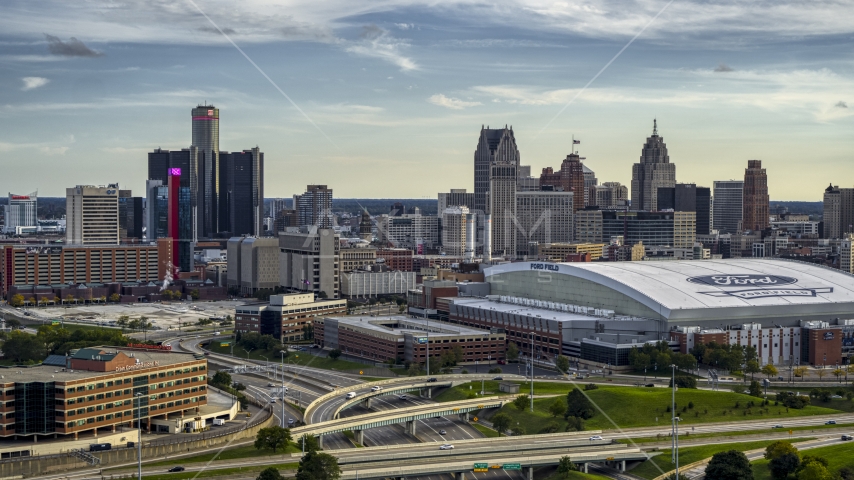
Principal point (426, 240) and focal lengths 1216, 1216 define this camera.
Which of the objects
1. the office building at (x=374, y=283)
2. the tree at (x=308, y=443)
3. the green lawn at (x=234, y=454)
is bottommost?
the green lawn at (x=234, y=454)

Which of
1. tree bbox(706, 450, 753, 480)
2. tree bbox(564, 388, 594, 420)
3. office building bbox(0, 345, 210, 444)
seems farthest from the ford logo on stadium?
office building bbox(0, 345, 210, 444)

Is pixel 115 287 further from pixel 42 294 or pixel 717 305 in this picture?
pixel 717 305

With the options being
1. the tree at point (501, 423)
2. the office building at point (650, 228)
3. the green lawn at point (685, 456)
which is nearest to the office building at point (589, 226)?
the office building at point (650, 228)

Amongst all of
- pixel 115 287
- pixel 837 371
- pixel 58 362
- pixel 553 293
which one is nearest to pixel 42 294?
pixel 115 287

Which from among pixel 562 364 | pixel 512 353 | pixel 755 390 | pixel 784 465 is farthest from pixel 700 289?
pixel 784 465

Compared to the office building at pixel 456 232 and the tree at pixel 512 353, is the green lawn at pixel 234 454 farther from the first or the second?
the office building at pixel 456 232

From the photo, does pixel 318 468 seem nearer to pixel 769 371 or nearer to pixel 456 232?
pixel 769 371
